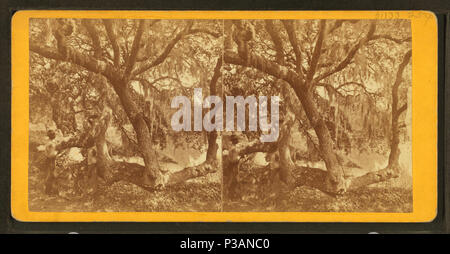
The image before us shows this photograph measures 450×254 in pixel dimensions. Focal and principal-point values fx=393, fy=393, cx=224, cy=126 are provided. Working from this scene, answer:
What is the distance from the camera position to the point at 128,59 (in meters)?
2.59

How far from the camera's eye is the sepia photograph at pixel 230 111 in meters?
2.58

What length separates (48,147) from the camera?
8.50 ft

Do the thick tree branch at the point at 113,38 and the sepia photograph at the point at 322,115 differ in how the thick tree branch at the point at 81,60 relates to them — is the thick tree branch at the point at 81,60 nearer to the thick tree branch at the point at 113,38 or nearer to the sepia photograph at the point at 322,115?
the thick tree branch at the point at 113,38

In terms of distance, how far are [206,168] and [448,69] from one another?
173cm

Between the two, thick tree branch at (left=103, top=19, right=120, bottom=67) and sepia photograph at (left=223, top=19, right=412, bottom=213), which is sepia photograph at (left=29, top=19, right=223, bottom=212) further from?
sepia photograph at (left=223, top=19, right=412, bottom=213)

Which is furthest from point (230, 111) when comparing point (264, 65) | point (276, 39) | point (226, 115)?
point (276, 39)

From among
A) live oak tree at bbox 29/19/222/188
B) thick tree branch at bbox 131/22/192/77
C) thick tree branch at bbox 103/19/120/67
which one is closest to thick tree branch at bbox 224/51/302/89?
live oak tree at bbox 29/19/222/188

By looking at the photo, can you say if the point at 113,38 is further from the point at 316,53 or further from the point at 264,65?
the point at 316,53

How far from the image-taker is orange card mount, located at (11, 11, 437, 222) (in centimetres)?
258

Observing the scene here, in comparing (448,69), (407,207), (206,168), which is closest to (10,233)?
(206,168)

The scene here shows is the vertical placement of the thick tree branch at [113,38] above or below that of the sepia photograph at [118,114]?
above

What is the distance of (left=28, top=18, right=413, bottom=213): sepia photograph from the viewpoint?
2576 millimetres

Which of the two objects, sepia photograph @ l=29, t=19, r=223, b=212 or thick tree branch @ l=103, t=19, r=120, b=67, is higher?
thick tree branch @ l=103, t=19, r=120, b=67

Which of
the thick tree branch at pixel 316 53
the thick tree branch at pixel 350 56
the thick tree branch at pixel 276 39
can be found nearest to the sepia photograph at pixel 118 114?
the thick tree branch at pixel 276 39
